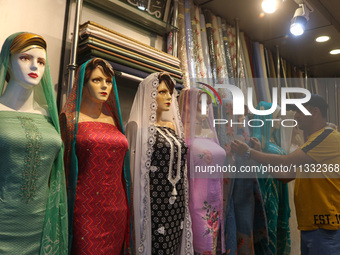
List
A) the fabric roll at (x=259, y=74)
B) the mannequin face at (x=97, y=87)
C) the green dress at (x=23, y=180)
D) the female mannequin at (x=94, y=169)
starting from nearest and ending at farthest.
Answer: the green dress at (x=23, y=180), the female mannequin at (x=94, y=169), the mannequin face at (x=97, y=87), the fabric roll at (x=259, y=74)

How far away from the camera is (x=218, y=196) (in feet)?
6.73

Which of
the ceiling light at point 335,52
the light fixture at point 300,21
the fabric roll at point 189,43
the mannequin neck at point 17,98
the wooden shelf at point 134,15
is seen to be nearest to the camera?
the mannequin neck at point 17,98

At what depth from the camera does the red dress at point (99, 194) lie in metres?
1.44

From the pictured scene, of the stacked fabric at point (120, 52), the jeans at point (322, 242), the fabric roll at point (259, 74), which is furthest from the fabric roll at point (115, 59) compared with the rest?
the fabric roll at point (259, 74)

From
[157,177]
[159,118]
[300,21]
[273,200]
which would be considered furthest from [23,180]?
[300,21]

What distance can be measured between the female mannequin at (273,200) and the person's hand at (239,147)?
34 centimetres

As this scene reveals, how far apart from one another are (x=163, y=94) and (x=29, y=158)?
948mm

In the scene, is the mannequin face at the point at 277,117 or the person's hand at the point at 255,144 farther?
the mannequin face at the point at 277,117

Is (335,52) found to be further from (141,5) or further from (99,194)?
(99,194)

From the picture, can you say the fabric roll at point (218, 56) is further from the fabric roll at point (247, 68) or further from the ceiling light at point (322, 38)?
the ceiling light at point (322, 38)

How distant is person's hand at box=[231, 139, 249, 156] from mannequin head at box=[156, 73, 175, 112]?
67 cm

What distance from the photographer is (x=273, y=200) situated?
8.21 ft

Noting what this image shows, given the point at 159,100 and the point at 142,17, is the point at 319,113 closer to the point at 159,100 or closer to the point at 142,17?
the point at 159,100

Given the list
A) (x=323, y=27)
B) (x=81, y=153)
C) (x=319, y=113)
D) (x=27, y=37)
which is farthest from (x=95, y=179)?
(x=323, y=27)
